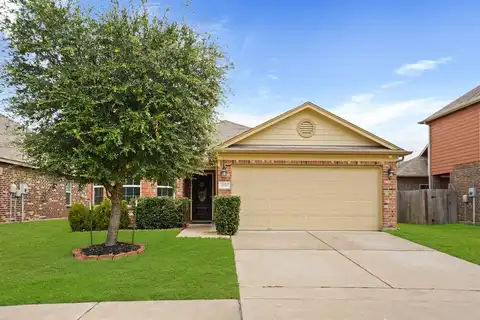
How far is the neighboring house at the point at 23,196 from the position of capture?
56.2 feet

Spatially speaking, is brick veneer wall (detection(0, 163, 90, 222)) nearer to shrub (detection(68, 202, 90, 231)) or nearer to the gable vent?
shrub (detection(68, 202, 90, 231))

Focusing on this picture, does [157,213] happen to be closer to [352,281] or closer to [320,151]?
[320,151]

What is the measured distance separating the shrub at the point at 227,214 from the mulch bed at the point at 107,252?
3.39 metres

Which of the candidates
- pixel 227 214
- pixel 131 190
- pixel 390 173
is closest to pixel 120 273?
pixel 227 214

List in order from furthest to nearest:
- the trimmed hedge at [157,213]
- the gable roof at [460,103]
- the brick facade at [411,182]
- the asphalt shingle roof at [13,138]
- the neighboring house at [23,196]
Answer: the brick facade at [411,182]
the gable roof at [460,103]
the neighboring house at [23,196]
the asphalt shingle roof at [13,138]
the trimmed hedge at [157,213]

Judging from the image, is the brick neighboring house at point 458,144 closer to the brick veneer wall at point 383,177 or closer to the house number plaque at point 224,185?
the brick veneer wall at point 383,177

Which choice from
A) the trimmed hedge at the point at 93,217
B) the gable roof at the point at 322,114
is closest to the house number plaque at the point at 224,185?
the gable roof at the point at 322,114

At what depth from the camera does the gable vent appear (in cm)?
1430

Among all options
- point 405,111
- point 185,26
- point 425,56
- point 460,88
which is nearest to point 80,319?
point 185,26

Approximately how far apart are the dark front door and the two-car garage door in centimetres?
361

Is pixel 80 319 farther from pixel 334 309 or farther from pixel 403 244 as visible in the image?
pixel 403 244

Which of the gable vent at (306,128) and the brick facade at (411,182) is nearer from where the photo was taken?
the gable vent at (306,128)

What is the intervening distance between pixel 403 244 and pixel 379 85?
9165mm

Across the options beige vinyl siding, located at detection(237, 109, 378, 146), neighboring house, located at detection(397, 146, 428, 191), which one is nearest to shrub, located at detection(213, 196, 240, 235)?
beige vinyl siding, located at detection(237, 109, 378, 146)
